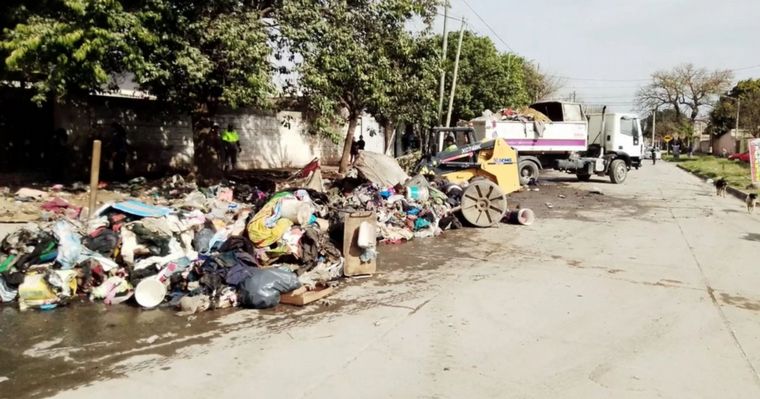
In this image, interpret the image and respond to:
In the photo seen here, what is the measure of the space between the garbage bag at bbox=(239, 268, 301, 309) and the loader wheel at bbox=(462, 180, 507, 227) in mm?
5635

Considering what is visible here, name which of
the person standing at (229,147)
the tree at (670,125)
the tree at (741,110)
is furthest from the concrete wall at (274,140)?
the tree at (670,125)

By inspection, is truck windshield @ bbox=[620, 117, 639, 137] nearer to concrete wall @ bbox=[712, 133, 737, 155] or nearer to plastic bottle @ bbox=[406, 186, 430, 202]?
plastic bottle @ bbox=[406, 186, 430, 202]

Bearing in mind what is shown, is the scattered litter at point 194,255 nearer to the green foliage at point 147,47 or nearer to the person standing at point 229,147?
the green foliage at point 147,47

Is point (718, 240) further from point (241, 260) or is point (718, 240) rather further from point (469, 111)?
point (469, 111)

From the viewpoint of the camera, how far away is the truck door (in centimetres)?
2197

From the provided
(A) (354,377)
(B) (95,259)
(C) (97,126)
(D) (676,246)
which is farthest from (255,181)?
(A) (354,377)

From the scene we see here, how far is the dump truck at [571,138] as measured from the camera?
767 inches

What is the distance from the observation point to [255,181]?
14750 millimetres

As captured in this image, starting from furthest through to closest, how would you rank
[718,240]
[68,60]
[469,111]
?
[469,111] < [718,240] < [68,60]

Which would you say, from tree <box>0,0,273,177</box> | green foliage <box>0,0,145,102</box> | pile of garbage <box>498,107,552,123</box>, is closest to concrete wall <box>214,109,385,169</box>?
pile of garbage <box>498,107,552,123</box>

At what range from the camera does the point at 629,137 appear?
2223cm

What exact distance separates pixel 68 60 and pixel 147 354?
18.7ft

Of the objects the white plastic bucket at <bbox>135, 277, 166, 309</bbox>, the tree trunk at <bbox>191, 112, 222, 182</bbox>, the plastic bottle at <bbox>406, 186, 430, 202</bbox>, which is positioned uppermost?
the tree trunk at <bbox>191, 112, 222, 182</bbox>

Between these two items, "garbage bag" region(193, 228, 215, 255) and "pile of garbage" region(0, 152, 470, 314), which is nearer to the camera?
"pile of garbage" region(0, 152, 470, 314)
